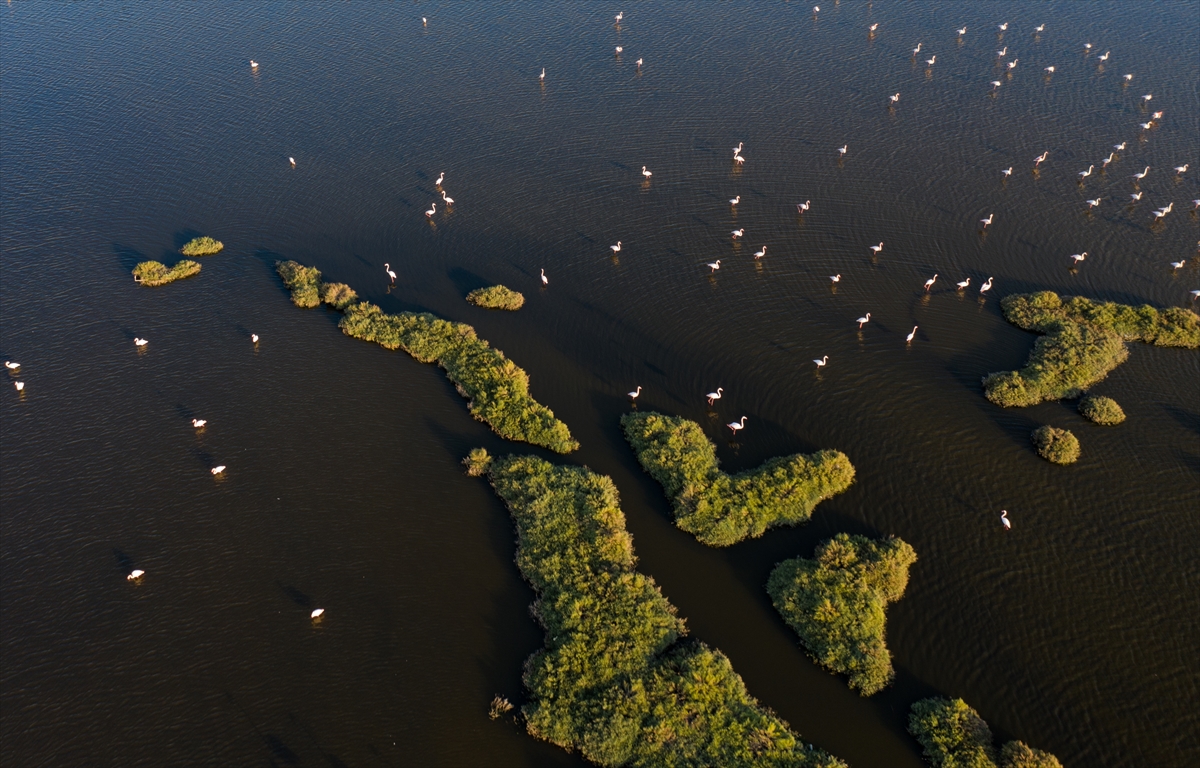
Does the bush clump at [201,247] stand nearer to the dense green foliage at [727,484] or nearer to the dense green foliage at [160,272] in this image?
the dense green foliage at [160,272]

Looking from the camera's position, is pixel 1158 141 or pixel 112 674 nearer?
pixel 112 674

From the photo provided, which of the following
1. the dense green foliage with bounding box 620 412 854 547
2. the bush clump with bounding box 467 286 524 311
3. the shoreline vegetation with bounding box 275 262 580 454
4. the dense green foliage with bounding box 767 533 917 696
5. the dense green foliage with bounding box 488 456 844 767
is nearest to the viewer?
the dense green foliage with bounding box 488 456 844 767

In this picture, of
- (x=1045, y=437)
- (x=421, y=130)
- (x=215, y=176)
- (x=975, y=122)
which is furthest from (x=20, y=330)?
(x=975, y=122)

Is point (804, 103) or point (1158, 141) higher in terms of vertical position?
point (1158, 141)

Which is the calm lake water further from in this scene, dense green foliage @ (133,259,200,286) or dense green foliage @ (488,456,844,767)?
dense green foliage @ (488,456,844,767)

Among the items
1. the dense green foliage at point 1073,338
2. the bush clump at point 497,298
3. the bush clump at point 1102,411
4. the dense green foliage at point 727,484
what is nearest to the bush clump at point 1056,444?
the bush clump at point 1102,411

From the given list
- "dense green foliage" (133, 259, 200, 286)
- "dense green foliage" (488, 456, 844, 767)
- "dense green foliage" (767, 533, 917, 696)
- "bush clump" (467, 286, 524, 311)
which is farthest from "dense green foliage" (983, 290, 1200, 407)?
"dense green foliage" (133, 259, 200, 286)

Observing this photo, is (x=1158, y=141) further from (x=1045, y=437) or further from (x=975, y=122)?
(x=1045, y=437)
